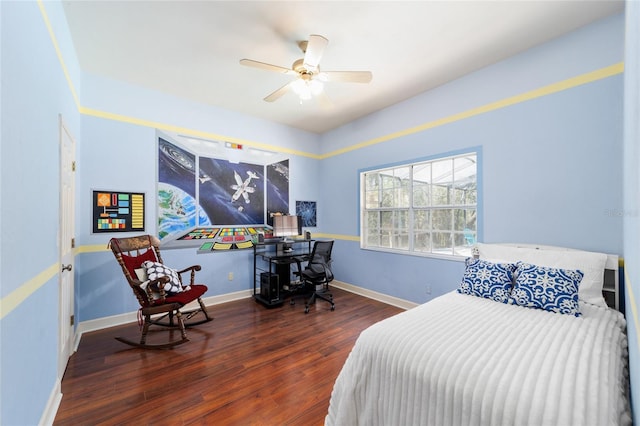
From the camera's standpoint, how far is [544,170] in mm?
2568

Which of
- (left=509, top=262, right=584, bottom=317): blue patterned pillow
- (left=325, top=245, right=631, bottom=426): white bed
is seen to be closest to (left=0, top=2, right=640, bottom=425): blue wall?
(left=325, top=245, right=631, bottom=426): white bed

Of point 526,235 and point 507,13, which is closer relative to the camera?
point 507,13

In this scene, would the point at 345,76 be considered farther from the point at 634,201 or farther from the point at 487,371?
the point at 487,371

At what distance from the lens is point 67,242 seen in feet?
7.86

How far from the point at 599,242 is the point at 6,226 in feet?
13.3

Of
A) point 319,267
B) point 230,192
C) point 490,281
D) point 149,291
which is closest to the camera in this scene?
point 490,281

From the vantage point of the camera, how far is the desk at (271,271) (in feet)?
12.8

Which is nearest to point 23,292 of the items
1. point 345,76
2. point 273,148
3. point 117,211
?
point 117,211

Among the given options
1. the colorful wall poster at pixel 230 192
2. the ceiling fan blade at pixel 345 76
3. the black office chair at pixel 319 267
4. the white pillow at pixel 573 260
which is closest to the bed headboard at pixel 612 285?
the white pillow at pixel 573 260

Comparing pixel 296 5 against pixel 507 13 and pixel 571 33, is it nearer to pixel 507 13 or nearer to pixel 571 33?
pixel 507 13

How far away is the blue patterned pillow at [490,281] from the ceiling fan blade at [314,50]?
245 cm

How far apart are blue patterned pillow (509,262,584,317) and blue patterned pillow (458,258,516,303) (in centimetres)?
7

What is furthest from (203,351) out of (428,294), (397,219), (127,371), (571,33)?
(571,33)

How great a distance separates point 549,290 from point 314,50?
2705mm
